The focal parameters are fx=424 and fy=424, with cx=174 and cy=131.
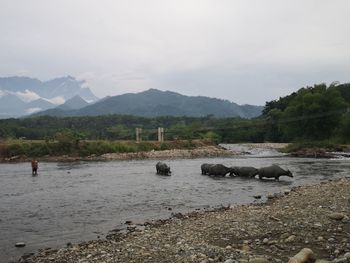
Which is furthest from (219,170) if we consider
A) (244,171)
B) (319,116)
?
(319,116)

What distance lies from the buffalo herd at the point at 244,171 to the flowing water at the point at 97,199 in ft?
3.50

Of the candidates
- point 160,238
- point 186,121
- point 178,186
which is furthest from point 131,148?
point 186,121

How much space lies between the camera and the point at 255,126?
431 ft

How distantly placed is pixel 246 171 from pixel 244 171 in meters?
0.21

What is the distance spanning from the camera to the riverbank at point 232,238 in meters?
12.4

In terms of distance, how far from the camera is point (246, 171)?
39.9 meters

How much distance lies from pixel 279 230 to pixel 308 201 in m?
6.64

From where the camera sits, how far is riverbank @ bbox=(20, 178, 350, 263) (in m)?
12.4

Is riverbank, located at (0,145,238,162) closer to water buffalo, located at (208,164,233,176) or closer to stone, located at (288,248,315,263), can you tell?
water buffalo, located at (208,164,233,176)

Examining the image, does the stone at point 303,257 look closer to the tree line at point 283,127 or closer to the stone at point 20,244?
the stone at point 20,244

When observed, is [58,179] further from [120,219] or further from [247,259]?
[247,259]

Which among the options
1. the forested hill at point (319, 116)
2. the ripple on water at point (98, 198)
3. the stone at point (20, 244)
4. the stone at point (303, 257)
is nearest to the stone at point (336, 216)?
the stone at point (303, 257)

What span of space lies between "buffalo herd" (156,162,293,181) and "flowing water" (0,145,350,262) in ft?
3.50

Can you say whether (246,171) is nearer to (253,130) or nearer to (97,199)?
(97,199)
